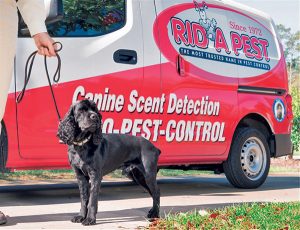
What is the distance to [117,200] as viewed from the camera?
6.95 meters

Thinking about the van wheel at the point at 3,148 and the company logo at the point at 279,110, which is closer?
the van wheel at the point at 3,148

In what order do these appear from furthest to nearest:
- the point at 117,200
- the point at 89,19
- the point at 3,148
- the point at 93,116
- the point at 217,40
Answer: the point at 217,40 → the point at 117,200 → the point at 89,19 → the point at 3,148 → the point at 93,116

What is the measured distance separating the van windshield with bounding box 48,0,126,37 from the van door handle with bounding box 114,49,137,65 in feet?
0.86

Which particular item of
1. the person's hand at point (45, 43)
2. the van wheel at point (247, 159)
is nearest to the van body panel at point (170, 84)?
the van wheel at point (247, 159)

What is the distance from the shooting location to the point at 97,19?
22.0ft

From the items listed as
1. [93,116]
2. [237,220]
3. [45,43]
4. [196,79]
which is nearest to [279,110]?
[196,79]

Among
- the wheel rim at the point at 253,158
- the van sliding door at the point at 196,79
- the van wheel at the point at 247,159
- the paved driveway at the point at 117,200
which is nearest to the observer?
the paved driveway at the point at 117,200

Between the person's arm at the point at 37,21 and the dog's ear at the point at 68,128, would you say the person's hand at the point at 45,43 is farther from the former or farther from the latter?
the dog's ear at the point at 68,128

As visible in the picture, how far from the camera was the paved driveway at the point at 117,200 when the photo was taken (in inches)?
207

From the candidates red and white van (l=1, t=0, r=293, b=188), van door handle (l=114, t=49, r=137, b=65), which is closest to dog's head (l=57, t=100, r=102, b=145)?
red and white van (l=1, t=0, r=293, b=188)

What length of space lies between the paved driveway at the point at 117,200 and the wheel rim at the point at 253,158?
0.25 metres

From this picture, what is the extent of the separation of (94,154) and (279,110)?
4435 mm

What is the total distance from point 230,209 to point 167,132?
209 cm

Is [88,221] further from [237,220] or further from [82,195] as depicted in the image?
[237,220]
